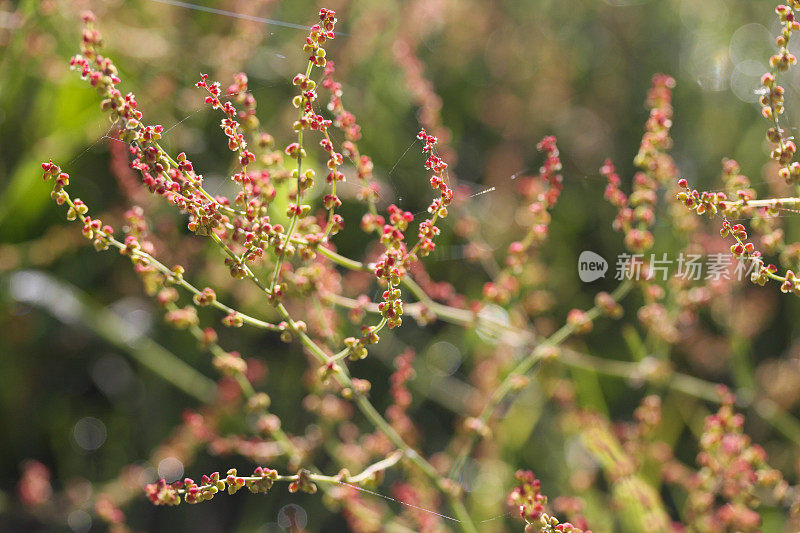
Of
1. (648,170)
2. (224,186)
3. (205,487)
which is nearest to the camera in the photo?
(205,487)

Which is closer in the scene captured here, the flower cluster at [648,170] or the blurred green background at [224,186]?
the flower cluster at [648,170]

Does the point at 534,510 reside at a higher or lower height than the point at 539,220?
lower

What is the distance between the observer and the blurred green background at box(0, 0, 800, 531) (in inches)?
48.8

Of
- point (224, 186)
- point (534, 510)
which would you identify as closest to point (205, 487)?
point (534, 510)

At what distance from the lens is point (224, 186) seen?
41.8 inches

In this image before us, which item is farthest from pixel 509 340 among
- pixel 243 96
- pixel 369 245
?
pixel 243 96

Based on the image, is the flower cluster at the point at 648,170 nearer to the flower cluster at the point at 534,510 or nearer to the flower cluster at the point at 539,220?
the flower cluster at the point at 539,220

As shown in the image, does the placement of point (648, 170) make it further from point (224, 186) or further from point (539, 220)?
point (224, 186)

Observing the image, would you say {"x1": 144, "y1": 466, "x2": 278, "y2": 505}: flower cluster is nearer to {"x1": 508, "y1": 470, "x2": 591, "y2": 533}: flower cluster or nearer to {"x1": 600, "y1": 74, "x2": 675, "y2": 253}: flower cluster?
{"x1": 508, "y1": 470, "x2": 591, "y2": 533}: flower cluster

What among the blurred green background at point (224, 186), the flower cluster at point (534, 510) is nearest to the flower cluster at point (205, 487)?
the flower cluster at point (534, 510)

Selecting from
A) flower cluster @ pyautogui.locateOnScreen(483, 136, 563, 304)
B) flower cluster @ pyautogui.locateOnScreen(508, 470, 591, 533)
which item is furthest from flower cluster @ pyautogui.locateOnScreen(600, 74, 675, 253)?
flower cluster @ pyautogui.locateOnScreen(508, 470, 591, 533)

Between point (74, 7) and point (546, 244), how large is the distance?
94 cm

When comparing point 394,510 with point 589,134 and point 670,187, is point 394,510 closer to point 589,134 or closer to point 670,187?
point 670,187

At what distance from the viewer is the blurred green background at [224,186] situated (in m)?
1.24
